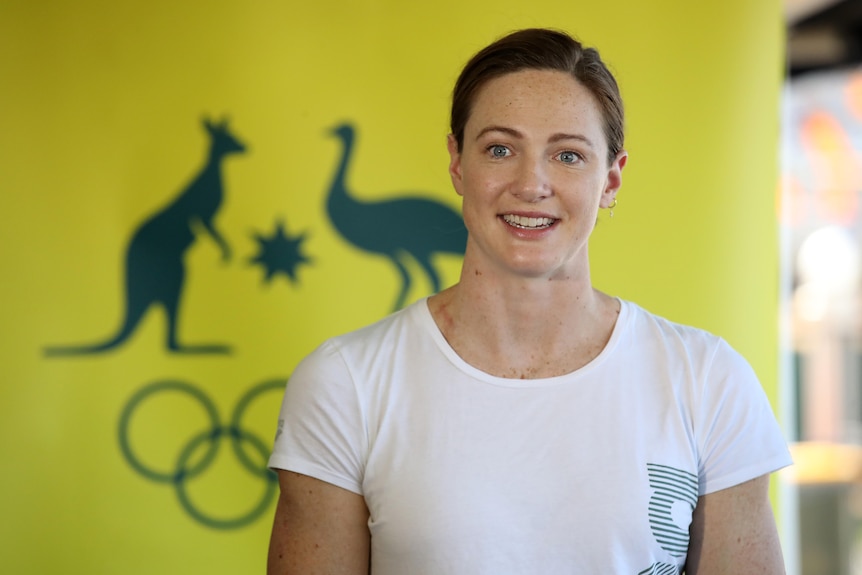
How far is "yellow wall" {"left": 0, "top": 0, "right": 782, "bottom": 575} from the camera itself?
→ 2.07 m

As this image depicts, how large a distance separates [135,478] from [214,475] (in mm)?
162

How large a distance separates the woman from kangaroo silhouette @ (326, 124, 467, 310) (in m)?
0.71

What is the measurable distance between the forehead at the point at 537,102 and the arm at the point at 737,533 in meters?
0.55

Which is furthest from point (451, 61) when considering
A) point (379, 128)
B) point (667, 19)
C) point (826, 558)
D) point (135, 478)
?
point (826, 558)

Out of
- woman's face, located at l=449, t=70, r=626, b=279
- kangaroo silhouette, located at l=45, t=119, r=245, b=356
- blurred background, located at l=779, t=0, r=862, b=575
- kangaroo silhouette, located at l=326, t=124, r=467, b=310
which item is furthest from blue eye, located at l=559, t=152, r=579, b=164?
blurred background, located at l=779, t=0, r=862, b=575

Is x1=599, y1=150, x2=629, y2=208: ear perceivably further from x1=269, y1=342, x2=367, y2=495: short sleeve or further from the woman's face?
x1=269, y1=342, x2=367, y2=495: short sleeve

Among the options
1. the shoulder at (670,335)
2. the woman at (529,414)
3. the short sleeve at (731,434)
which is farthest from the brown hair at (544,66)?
the short sleeve at (731,434)

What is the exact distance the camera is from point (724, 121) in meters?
2.23

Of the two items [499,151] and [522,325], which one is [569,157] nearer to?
[499,151]

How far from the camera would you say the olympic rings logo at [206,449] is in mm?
2088

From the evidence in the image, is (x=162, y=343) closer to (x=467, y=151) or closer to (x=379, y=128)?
(x=379, y=128)

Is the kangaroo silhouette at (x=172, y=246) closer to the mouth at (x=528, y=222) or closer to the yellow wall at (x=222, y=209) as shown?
the yellow wall at (x=222, y=209)

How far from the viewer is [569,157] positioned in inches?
54.9

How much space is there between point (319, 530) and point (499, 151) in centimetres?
58
